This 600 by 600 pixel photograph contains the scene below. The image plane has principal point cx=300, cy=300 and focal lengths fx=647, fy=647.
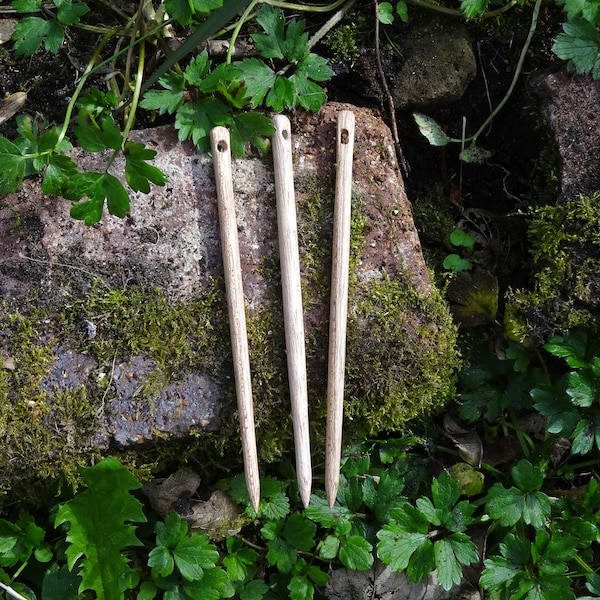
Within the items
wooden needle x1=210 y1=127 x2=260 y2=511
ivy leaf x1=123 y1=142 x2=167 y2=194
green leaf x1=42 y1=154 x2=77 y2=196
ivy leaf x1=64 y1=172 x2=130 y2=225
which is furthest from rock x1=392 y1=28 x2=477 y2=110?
green leaf x1=42 y1=154 x2=77 y2=196

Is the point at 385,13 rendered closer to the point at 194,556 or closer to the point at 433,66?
the point at 433,66

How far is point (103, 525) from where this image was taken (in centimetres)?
226

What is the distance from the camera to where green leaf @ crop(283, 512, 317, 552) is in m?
2.46

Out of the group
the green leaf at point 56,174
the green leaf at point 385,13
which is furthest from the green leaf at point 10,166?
the green leaf at point 385,13

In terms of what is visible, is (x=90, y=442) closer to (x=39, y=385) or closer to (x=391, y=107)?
(x=39, y=385)

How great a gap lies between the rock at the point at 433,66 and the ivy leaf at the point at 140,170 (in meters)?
1.06

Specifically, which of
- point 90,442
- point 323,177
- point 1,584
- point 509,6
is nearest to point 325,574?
point 90,442

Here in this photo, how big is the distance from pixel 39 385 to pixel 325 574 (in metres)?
1.27

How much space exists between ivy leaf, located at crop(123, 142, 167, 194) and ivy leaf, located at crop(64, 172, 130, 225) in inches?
2.1

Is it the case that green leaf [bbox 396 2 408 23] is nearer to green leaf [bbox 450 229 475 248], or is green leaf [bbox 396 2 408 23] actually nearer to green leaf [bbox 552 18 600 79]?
green leaf [bbox 552 18 600 79]

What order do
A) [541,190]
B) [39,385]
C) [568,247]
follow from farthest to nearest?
[541,190], [568,247], [39,385]

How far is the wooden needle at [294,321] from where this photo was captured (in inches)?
85.4

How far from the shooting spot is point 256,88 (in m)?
2.27

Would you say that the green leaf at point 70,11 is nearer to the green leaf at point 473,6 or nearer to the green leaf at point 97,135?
the green leaf at point 97,135
